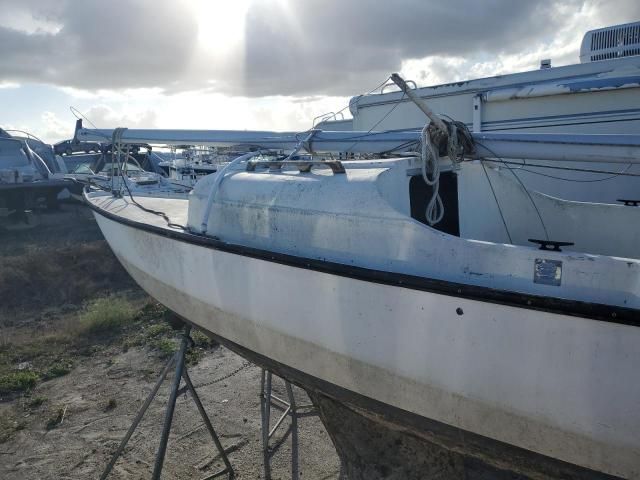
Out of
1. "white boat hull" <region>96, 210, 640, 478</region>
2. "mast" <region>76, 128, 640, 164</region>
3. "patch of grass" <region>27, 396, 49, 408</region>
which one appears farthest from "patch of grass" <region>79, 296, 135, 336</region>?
"white boat hull" <region>96, 210, 640, 478</region>

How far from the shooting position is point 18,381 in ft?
18.3

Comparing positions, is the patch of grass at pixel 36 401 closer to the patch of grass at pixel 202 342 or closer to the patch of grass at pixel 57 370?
the patch of grass at pixel 57 370

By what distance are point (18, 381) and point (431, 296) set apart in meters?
4.88

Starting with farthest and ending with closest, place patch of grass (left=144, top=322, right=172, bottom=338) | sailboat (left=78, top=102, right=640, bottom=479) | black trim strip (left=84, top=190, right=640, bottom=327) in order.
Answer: patch of grass (left=144, top=322, right=172, bottom=338), sailboat (left=78, top=102, right=640, bottom=479), black trim strip (left=84, top=190, right=640, bottom=327)

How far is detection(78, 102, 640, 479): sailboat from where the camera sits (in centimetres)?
206

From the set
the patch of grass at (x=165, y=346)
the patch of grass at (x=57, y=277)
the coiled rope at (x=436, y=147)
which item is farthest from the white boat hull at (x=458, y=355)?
the patch of grass at (x=57, y=277)

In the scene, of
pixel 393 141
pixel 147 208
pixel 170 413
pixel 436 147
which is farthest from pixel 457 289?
pixel 147 208

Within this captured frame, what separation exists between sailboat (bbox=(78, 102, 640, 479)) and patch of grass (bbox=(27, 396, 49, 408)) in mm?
2095

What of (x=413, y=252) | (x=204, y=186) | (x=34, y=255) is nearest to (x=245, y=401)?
(x=204, y=186)

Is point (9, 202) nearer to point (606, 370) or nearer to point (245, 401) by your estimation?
point (245, 401)

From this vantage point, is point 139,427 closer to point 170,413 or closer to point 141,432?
point 141,432

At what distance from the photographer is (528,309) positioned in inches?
82.3

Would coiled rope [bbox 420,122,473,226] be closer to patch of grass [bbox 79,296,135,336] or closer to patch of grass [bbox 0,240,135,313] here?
patch of grass [bbox 79,296,135,336]

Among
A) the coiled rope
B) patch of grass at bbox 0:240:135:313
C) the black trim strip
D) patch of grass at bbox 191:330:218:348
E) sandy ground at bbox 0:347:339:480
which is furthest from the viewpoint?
patch of grass at bbox 0:240:135:313
